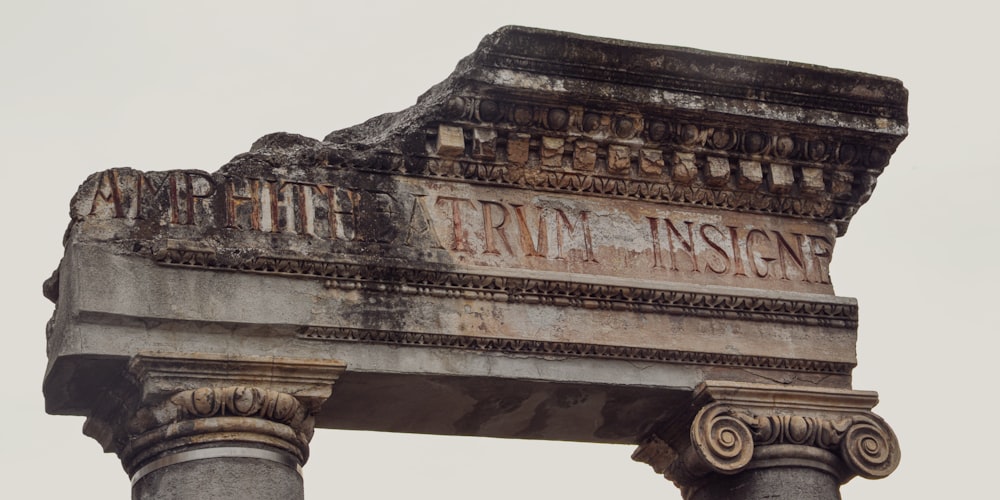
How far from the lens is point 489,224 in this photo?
32.3 ft

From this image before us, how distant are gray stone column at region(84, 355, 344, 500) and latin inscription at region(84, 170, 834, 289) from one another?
86 centimetres

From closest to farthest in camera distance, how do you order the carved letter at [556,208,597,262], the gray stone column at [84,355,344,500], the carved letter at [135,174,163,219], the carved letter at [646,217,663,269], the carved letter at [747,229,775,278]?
the gray stone column at [84,355,344,500] → the carved letter at [135,174,163,219] → the carved letter at [556,208,597,262] → the carved letter at [646,217,663,269] → the carved letter at [747,229,775,278]

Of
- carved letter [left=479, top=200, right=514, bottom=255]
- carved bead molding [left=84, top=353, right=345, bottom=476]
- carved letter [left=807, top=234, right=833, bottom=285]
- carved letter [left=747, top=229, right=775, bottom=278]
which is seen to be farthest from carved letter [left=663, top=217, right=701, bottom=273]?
carved bead molding [left=84, top=353, right=345, bottom=476]

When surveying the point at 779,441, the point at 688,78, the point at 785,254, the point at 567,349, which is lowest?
the point at 779,441

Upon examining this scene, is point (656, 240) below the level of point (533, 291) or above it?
above

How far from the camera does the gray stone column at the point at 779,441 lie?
383 inches

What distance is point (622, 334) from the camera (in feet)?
32.0

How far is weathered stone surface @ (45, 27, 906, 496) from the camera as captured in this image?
898 cm

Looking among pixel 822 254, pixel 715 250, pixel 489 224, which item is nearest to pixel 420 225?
pixel 489 224

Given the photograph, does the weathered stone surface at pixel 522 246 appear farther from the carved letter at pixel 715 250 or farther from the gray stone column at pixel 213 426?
the gray stone column at pixel 213 426

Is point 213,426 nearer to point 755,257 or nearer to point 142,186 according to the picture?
point 142,186

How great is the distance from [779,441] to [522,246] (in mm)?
1901

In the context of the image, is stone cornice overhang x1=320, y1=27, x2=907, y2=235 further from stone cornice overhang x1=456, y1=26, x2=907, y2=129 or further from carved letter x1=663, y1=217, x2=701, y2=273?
carved letter x1=663, y1=217, x2=701, y2=273

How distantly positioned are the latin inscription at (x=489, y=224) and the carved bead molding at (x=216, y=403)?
836 millimetres
